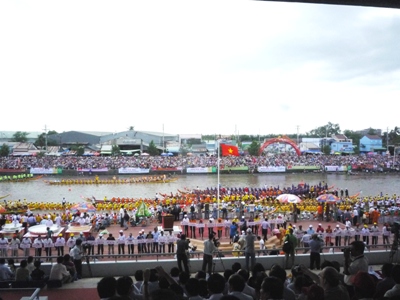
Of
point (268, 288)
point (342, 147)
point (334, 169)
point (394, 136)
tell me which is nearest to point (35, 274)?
point (268, 288)

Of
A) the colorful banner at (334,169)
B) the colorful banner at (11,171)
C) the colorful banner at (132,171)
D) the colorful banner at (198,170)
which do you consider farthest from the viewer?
the colorful banner at (334,169)

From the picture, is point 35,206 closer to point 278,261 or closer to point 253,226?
point 253,226

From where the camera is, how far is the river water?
24180 mm

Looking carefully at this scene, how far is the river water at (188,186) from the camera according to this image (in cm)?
2418

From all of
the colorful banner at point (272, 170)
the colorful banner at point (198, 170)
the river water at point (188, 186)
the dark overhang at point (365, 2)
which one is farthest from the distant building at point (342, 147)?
the dark overhang at point (365, 2)

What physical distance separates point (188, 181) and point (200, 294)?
27.8 m

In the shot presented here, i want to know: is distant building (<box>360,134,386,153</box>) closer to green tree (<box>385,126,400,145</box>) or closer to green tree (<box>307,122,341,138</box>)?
green tree (<box>385,126,400,145</box>)

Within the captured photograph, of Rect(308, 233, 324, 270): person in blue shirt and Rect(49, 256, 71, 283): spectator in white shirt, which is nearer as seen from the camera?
Rect(49, 256, 71, 283): spectator in white shirt

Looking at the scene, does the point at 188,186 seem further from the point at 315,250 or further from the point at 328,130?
the point at 328,130

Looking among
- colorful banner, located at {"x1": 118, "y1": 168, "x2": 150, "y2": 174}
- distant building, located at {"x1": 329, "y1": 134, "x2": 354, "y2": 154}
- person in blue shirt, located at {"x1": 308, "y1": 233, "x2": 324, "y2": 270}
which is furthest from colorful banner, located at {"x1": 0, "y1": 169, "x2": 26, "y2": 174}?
distant building, located at {"x1": 329, "y1": 134, "x2": 354, "y2": 154}

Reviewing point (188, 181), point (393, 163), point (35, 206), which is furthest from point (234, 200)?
point (393, 163)

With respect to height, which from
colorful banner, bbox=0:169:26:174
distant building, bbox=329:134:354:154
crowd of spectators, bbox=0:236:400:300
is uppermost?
distant building, bbox=329:134:354:154

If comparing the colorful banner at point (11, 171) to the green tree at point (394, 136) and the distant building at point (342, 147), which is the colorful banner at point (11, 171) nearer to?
the distant building at point (342, 147)

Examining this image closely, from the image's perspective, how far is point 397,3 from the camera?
4.53m
